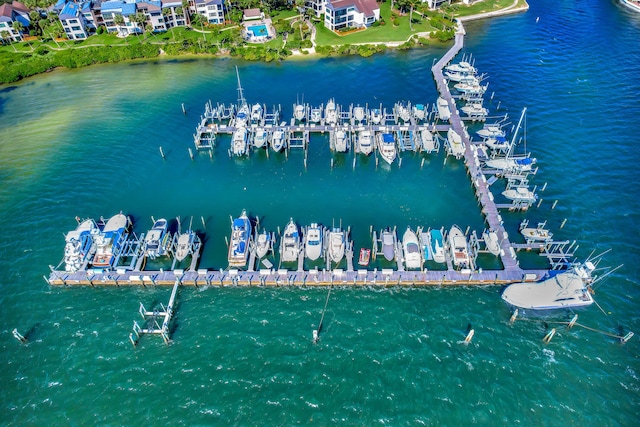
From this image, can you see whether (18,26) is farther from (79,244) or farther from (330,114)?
(330,114)

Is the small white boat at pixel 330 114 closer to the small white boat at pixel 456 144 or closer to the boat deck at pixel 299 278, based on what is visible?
the small white boat at pixel 456 144

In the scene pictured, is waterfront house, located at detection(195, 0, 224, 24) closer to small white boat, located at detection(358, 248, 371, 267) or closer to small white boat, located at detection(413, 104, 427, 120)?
small white boat, located at detection(413, 104, 427, 120)

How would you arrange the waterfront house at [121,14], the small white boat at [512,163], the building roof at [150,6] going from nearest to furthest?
the small white boat at [512,163], the waterfront house at [121,14], the building roof at [150,6]

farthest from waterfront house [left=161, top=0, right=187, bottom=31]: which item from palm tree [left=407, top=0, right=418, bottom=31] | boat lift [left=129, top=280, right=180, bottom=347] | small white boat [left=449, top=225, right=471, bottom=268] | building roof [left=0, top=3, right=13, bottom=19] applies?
small white boat [left=449, top=225, right=471, bottom=268]

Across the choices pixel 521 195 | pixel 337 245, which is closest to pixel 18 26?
A: pixel 337 245

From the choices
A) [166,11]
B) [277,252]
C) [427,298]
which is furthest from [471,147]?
[166,11]

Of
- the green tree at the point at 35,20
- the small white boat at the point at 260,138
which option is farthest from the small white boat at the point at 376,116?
the green tree at the point at 35,20

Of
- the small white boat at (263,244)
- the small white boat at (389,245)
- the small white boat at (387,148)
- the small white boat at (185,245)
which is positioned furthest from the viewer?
the small white boat at (387,148)
